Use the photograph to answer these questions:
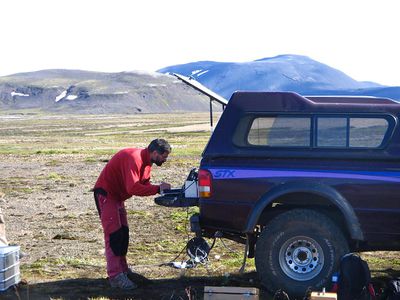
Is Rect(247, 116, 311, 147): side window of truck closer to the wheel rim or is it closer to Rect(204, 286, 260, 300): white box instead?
the wheel rim

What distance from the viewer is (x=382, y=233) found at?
6.92 m

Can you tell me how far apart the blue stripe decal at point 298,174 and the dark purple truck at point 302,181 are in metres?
0.01

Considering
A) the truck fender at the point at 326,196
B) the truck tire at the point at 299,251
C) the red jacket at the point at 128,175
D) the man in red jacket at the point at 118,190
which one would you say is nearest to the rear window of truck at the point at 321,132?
the truck fender at the point at 326,196

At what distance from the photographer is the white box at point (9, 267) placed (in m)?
7.31

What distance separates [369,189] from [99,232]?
19.8ft

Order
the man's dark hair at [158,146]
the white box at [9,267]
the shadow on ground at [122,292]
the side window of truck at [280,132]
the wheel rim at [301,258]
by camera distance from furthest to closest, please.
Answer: the man's dark hair at [158,146] → the shadow on ground at [122,292] → the white box at [9,267] → the side window of truck at [280,132] → the wheel rim at [301,258]

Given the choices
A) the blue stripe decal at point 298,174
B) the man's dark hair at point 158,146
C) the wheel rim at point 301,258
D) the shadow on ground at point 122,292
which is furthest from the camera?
the man's dark hair at point 158,146

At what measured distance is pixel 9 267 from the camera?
7.47 metres

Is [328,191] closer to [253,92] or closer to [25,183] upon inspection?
[253,92]

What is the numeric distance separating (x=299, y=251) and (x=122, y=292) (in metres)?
2.08

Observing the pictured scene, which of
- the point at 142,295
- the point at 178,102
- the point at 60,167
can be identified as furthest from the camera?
the point at 178,102

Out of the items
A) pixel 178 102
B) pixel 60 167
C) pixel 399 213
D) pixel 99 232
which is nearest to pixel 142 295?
pixel 399 213

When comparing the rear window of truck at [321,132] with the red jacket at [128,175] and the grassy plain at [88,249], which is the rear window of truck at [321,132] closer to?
the red jacket at [128,175]

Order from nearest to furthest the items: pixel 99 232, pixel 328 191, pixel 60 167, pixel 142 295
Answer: pixel 328 191 < pixel 142 295 < pixel 99 232 < pixel 60 167
